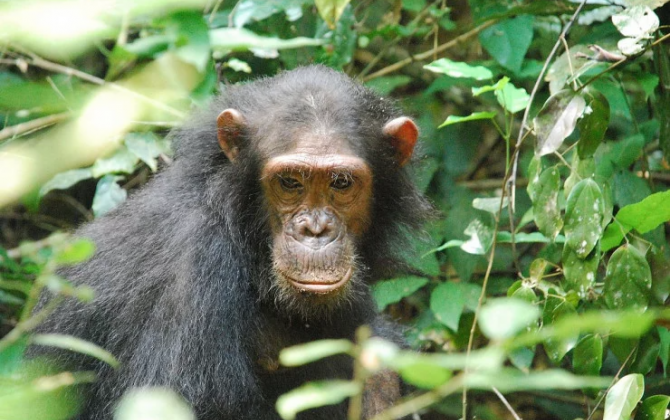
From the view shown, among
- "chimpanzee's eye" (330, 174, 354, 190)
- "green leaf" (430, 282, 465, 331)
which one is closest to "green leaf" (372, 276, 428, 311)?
"green leaf" (430, 282, 465, 331)

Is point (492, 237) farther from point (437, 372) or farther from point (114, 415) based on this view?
point (437, 372)

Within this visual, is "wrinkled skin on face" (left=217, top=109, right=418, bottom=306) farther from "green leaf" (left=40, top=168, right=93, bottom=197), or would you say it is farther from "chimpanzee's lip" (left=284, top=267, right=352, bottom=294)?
"green leaf" (left=40, top=168, right=93, bottom=197)

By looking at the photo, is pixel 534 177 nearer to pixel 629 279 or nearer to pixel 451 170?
pixel 629 279

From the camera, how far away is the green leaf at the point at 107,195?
605 centimetres

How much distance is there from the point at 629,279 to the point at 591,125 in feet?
2.98

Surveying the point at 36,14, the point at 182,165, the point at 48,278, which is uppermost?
the point at 36,14

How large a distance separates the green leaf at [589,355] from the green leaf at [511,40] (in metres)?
2.86

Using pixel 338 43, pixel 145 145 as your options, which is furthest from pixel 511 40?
pixel 145 145

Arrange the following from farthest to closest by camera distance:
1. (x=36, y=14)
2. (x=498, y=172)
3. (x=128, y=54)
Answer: (x=498, y=172) → (x=128, y=54) → (x=36, y=14)

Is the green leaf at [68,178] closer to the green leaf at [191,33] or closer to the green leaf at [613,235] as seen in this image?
the green leaf at [613,235]

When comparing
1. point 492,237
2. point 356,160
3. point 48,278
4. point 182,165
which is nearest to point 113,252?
point 182,165

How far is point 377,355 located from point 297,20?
5.52m

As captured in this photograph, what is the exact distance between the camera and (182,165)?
16.6 ft

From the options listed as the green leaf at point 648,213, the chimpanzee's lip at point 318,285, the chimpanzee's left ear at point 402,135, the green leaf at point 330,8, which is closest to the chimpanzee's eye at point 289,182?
the chimpanzee's lip at point 318,285
